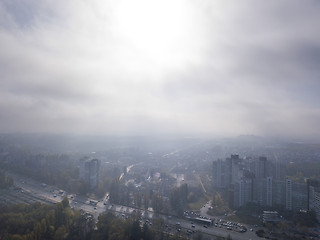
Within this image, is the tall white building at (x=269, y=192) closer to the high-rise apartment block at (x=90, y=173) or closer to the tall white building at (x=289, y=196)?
the tall white building at (x=289, y=196)

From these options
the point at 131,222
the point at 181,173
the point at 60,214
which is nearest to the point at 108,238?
the point at 131,222

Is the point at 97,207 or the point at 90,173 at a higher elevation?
the point at 90,173

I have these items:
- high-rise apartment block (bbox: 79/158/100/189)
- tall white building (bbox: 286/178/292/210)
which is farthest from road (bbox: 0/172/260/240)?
tall white building (bbox: 286/178/292/210)

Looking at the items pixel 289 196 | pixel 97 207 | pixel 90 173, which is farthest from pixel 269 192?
pixel 90 173

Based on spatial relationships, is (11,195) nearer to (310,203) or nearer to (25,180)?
(25,180)

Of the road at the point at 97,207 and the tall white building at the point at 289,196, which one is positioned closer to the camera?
the road at the point at 97,207

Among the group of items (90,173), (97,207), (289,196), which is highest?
(90,173)

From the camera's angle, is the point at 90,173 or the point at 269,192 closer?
the point at 269,192

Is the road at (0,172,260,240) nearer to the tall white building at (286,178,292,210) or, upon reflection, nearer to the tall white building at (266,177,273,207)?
the tall white building at (266,177,273,207)

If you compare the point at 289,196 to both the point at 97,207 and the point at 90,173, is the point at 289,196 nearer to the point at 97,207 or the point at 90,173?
the point at 97,207

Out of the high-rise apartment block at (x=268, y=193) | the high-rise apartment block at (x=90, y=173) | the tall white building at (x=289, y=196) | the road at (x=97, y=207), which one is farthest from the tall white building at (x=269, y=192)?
the high-rise apartment block at (x=90, y=173)

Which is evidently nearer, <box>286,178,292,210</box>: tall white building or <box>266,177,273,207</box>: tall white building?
<box>286,178,292,210</box>: tall white building
